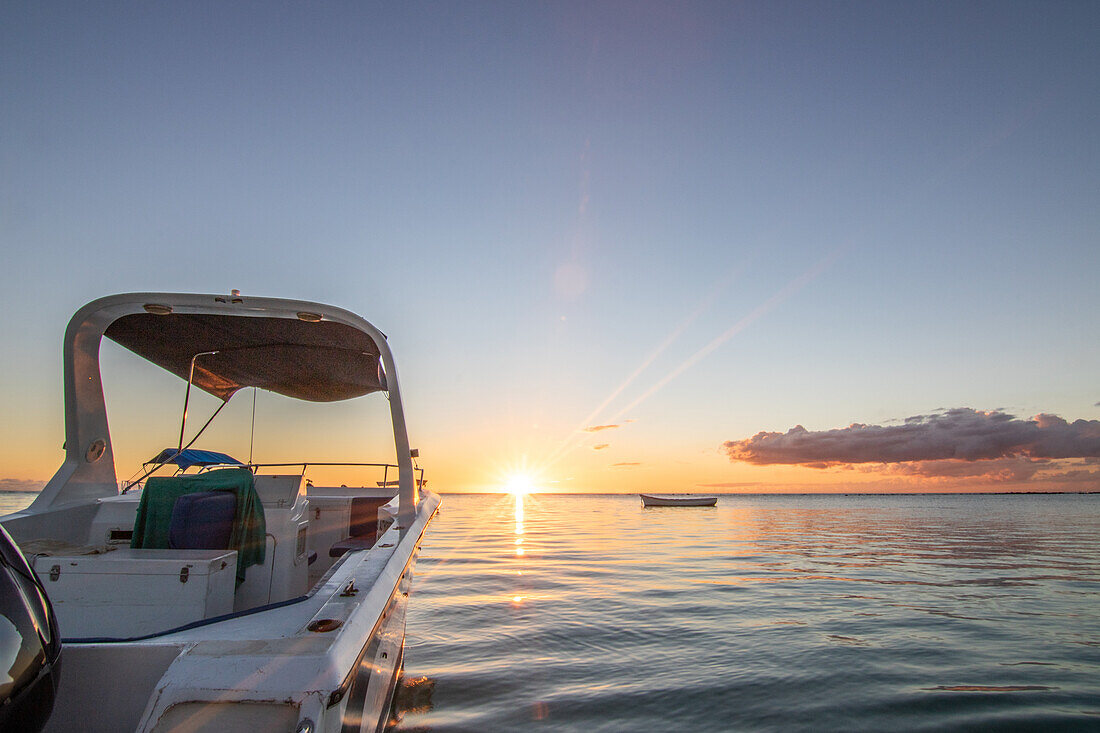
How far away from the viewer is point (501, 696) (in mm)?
5016

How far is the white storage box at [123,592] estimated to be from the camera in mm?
2629

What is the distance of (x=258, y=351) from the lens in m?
5.16

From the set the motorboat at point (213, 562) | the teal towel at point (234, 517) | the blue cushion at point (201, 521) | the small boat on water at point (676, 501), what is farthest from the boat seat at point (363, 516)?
the small boat on water at point (676, 501)

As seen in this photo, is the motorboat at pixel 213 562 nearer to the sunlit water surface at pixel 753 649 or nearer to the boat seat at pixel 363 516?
the boat seat at pixel 363 516

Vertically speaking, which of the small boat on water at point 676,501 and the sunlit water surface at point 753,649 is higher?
the sunlit water surface at point 753,649

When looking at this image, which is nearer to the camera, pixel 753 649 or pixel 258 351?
pixel 258 351

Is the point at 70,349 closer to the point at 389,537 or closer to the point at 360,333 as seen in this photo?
the point at 360,333

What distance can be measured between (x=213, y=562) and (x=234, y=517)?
998 mm

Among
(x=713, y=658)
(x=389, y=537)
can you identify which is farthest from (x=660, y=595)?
(x=389, y=537)

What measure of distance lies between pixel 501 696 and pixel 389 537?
2.13m

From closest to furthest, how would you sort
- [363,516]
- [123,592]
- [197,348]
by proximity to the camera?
[123,592] → [197,348] → [363,516]

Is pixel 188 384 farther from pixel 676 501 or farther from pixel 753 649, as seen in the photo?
pixel 676 501

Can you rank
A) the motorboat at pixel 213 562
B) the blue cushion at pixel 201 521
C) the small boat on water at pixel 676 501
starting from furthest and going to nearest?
the small boat on water at pixel 676 501
the blue cushion at pixel 201 521
the motorboat at pixel 213 562

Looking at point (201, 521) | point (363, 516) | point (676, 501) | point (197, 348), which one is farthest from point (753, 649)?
point (676, 501)
